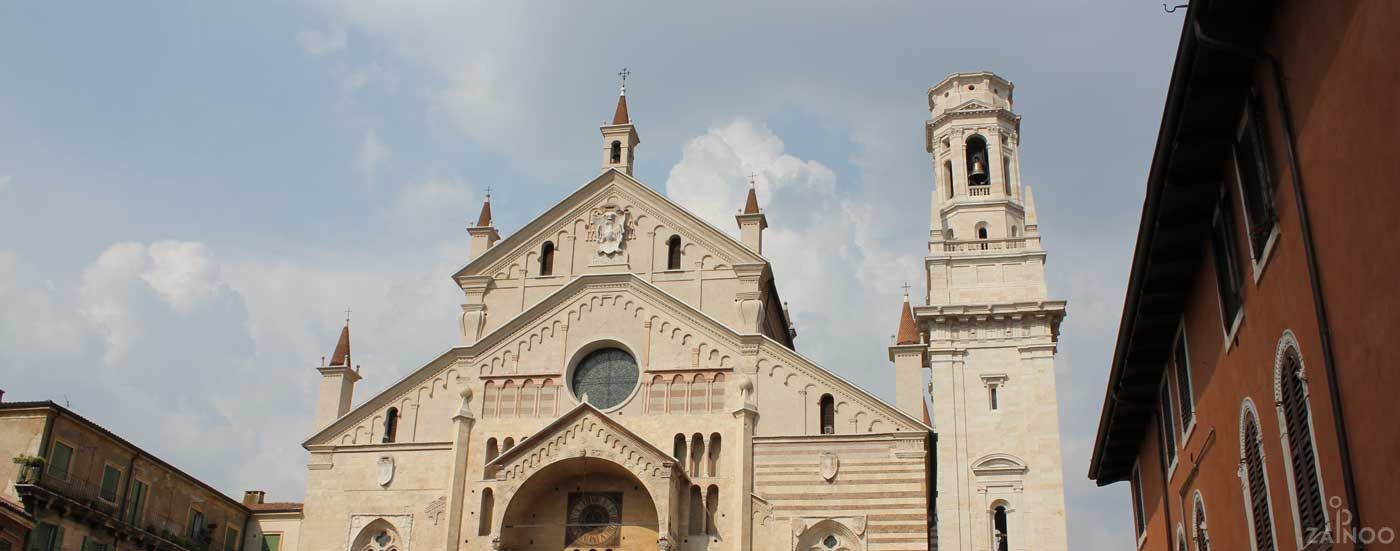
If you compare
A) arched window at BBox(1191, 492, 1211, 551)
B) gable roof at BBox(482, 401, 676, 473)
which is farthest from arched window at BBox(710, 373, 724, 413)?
arched window at BBox(1191, 492, 1211, 551)

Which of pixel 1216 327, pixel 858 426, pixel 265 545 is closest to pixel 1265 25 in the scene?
pixel 1216 327

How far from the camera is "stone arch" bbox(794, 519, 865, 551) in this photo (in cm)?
3159

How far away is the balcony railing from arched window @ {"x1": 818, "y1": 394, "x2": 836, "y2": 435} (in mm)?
7145

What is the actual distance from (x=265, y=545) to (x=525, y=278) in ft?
36.9

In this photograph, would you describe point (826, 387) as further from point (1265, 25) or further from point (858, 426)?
point (1265, 25)

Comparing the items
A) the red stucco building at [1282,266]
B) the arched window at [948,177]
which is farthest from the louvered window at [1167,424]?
the arched window at [948,177]

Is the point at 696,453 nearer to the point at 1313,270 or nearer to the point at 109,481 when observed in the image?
the point at 109,481

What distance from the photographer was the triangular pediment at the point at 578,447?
104 ft

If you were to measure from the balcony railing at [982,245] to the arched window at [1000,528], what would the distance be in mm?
8241

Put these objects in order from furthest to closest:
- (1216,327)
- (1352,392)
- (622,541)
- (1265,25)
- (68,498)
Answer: (622,541), (68,498), (1216,327), (1265,25), (1352,392)

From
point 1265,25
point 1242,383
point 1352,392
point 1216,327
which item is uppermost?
point 1265,25

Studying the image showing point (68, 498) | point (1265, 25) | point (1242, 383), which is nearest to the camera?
point (1265, 25)

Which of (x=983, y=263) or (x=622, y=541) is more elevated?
(x=983, y=263)

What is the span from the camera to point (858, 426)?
32.8 meters
